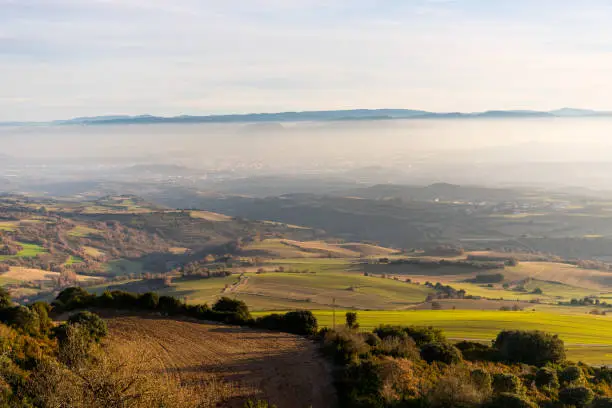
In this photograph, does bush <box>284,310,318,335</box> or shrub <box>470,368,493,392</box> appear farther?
bush <box>284,310,318,335</box>

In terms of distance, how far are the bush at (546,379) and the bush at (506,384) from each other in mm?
2175

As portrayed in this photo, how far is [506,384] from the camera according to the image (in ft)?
70.6

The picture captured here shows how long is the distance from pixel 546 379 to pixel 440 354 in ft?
15.4

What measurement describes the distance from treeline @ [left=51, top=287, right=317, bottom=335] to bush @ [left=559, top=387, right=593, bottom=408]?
42.5 ft

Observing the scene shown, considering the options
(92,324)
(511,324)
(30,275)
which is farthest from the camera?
(30,275)

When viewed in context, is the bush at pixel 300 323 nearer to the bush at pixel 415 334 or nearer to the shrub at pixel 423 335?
the bush at pixel 415 334

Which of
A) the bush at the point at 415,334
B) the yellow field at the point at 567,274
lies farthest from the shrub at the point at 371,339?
the yellow field at the point at 567,274

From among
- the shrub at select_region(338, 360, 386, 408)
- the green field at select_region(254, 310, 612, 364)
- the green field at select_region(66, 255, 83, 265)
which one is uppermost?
the shrub at select_region(338, 360, 386, 408)

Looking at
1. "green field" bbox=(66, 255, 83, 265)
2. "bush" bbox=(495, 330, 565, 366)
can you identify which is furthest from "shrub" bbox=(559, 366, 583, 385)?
"green field" bbox=(66, 255, 83, 265)

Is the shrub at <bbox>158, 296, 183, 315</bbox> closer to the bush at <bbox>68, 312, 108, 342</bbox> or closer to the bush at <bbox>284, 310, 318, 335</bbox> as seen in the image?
the bush at <bbox>68, 312, 108, 342</bbox>

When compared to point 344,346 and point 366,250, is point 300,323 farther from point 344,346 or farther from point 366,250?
point 366,250

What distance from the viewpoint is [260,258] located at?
311ft

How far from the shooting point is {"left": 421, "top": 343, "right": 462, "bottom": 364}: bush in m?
25.0

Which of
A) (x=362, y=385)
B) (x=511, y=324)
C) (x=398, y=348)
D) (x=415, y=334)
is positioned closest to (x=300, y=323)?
(x=398, y=348)
